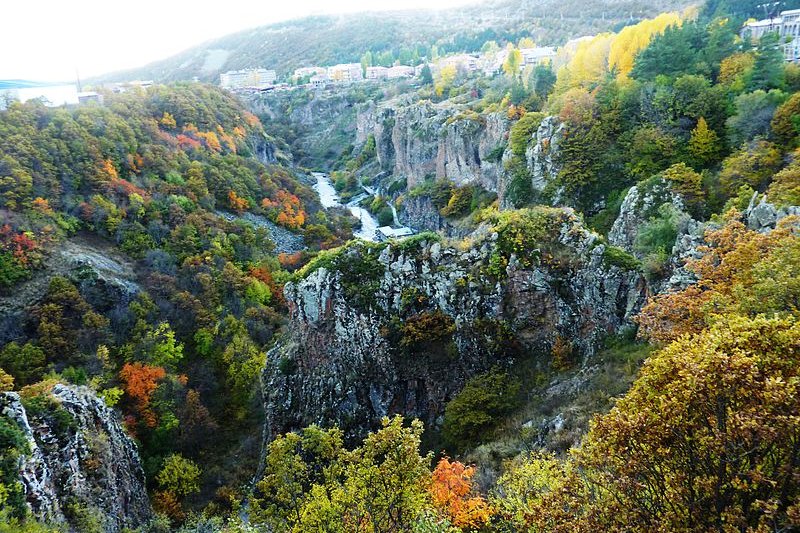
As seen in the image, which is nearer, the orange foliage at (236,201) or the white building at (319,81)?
the orange foliage at (236,201)

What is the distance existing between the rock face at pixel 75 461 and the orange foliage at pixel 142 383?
5.99 meters

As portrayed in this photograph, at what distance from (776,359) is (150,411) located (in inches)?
1184

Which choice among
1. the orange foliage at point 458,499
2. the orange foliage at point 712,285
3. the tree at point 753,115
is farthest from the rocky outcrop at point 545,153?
the orange foliage at point 458,499

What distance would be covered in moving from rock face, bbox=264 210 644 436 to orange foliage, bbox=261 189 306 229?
31.0 meters

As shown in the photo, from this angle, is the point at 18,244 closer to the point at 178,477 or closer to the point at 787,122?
the point at 178,477

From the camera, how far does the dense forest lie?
7.00 metres

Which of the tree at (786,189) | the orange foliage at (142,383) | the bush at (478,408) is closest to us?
the tree at (786,189)

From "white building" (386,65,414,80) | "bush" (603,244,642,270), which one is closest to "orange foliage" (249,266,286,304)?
"bush" (603,244,642,270)

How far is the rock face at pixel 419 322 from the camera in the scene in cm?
A: 2198

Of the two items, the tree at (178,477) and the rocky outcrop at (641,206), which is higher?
the rocky outcrop at (641,206)

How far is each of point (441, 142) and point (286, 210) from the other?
21.0 metres

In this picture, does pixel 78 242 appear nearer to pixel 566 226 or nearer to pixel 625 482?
pixel 566 226

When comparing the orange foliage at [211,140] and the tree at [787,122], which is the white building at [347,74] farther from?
the tree at [787,122]

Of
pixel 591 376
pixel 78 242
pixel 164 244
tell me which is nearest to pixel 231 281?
pixel 164 244
